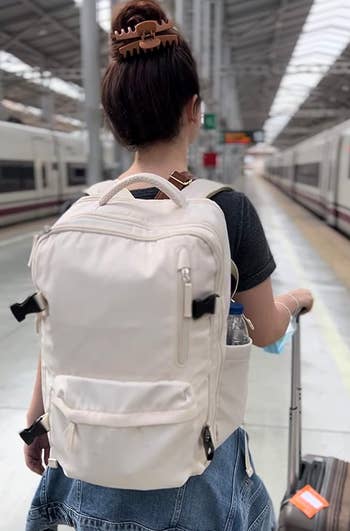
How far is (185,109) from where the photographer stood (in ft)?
3.47

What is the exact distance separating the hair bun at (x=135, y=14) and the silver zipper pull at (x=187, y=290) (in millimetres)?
564

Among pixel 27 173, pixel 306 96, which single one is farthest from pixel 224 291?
pixel 306 96

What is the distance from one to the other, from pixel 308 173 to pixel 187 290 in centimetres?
1836

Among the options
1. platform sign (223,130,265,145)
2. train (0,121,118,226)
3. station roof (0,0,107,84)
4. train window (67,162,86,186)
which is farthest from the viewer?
platform sign (223,130,265,145)

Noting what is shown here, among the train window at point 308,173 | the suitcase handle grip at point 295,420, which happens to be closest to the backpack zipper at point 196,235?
the suitcase handle grip at point 295,420

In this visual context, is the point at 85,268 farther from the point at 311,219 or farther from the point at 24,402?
the point at 311,219

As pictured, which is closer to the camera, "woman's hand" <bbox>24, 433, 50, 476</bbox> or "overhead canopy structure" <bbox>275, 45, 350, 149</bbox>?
"woman's hand" <bbox>24, 433, 50, 476</bbox>

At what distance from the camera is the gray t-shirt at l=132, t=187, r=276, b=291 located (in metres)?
1.04

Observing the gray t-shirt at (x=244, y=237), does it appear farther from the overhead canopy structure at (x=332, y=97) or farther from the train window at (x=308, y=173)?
the overhead canopy structure at (x=332, y=97)

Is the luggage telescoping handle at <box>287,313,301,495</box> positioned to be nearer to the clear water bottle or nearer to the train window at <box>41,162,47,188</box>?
the clear water bottle

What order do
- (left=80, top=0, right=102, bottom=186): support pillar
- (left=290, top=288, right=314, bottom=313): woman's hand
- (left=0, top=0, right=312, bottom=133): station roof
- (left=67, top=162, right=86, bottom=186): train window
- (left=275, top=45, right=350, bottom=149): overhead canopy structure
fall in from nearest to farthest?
(left=290, top=288, right=314, bottom=313): woman's hand → (left=80, top=0, right=102, bottom=186): support pillar → (left=0, top=0, right=312, bottom=133): station roof → (left=67, top=162, right=86, bottom=186): train window → (left=275, top=45, right=350, bottom=149): overhead canopy structure

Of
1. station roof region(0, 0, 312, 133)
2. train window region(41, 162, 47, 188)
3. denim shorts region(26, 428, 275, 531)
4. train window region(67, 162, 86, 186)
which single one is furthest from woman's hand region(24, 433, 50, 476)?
train window region(67, 162, 86, 186)

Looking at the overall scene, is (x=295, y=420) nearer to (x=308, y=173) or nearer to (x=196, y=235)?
(x=196, y=235)

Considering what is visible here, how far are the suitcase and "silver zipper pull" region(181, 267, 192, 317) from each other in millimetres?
580
